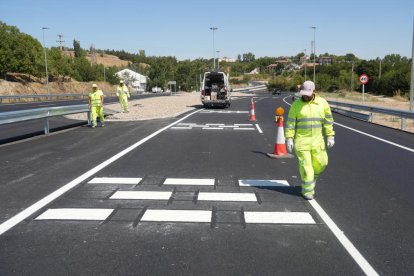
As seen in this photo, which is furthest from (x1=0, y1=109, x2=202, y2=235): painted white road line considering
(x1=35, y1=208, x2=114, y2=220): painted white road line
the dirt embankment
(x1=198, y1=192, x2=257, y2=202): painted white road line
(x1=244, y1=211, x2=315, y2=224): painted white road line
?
the dirt embankment

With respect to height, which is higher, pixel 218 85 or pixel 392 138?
pixel 218 85

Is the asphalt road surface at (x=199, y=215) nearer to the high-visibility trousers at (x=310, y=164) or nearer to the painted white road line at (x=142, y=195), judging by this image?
the painted white road line at (x=142, y=195)

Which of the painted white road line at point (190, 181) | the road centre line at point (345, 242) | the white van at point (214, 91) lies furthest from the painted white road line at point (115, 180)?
the white van at point (214, 91)

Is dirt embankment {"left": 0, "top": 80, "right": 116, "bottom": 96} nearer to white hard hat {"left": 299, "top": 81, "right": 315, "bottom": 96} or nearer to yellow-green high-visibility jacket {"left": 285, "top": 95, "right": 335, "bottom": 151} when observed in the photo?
yellow-green high-visibility jacket {"left": 285, "top": 95, "right": 335, "bottom": 151}

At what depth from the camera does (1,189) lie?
21.3 ft

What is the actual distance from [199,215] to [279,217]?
100 centimetres

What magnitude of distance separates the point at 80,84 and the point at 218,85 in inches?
2739

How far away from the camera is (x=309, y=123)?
19.9ft

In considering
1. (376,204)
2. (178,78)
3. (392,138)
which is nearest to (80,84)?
(178,78)

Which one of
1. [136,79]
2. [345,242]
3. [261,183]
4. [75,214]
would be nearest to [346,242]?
[345,242]

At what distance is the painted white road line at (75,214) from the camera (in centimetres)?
508

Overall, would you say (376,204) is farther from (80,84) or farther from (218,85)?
(80,84)

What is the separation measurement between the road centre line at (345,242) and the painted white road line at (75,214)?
2.70m

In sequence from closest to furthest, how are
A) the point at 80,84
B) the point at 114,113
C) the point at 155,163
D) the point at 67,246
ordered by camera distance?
the point at 67,246 < the point at 155,163 < the point at 114,113 < the point at 80,84
